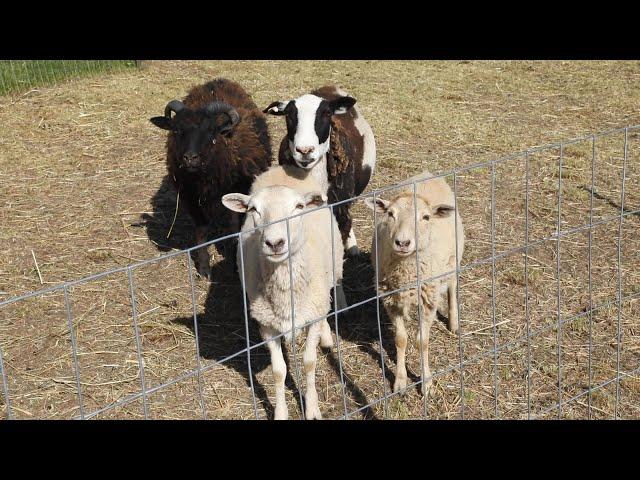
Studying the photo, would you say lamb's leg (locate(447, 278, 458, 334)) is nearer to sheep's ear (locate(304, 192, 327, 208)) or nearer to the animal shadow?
sheep's ear (locate(304, 192, 327, 208))

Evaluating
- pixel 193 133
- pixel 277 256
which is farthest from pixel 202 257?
pixel 277 256

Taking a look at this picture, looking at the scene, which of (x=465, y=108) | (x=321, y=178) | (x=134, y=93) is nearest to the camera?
(x=321, y=178)

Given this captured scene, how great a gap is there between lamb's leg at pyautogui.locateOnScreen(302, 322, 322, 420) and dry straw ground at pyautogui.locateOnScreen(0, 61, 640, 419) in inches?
6.6

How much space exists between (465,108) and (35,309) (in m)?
7.12

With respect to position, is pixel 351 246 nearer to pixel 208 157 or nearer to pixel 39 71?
pixel 208 157

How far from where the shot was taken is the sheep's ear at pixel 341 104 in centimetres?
636

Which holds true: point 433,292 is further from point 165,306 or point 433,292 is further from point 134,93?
point 134,93

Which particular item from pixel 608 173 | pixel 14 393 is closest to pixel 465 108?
pixel 608 173

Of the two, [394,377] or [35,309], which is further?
[35,309]

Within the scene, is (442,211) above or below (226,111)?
below

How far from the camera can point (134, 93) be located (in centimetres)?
1169

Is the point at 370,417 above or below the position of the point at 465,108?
below

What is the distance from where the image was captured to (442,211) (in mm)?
4641

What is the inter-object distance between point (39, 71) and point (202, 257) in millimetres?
7287
